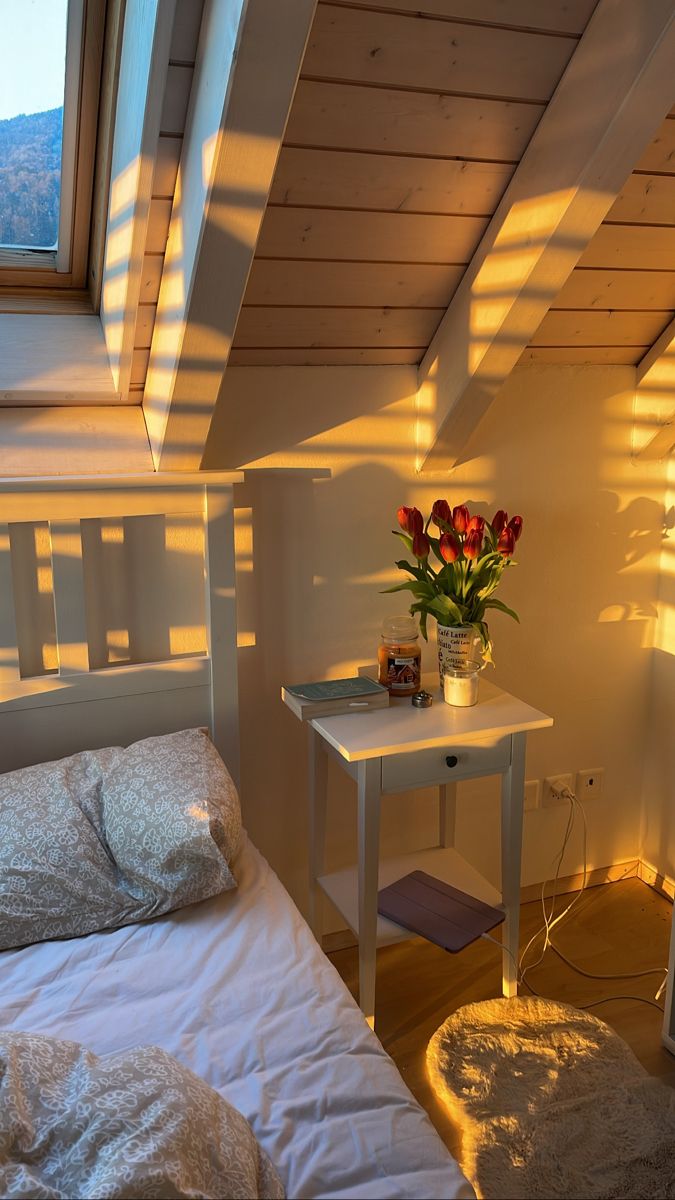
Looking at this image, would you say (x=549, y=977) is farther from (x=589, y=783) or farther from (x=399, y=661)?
(x=399, y=661)

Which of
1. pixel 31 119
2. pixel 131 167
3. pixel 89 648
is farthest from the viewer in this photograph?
pixel 89 648

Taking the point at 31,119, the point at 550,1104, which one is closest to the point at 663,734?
the point at 550,1104

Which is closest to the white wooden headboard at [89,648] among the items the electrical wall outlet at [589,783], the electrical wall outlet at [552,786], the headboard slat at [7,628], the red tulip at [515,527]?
the headboard slat at [7,628]

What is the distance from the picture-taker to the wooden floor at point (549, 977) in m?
2.06

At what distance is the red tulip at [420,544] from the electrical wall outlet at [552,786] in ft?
2.94

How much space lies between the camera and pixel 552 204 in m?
1.68

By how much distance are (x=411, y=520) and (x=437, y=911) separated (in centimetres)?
84

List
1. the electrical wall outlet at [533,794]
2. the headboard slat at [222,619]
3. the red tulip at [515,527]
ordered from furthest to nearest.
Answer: the electrical wall outlet at [533,794], the red tulip at [515,527], the headboard slat at [222,619]

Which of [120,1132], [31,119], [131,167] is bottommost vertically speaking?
[120,1132]

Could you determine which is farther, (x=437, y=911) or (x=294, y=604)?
(x=294, y=604)

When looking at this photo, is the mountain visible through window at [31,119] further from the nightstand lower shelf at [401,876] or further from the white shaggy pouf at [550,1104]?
the white shaggy pouf at [550,1104]

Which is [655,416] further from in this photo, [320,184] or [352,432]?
[320,184]

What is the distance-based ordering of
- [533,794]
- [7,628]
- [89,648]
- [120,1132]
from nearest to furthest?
1. [120,1132]
2. [7,628]
3. [89,648]
4. [533,794]

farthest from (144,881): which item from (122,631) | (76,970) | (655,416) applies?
(655,416)
